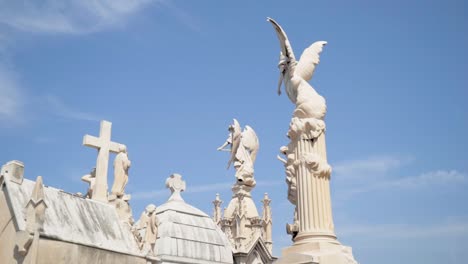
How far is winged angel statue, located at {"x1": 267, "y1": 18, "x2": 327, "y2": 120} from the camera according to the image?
36.8ft

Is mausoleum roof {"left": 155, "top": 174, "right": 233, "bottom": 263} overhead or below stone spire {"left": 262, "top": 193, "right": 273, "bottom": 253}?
below

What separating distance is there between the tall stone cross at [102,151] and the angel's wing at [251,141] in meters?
15.1

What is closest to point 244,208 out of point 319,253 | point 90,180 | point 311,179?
point 90,180

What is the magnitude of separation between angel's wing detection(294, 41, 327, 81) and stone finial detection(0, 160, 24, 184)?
6165mm

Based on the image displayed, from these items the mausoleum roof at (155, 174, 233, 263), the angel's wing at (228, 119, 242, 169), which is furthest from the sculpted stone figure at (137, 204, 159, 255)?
the angel's wing at (228, 119, 242, 169)

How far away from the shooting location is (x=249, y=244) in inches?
1019

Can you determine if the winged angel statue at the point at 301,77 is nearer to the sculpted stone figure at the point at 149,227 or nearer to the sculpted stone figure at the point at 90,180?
the sculpted stone figure at the point at 149,227

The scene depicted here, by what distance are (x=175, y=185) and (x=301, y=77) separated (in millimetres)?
7384

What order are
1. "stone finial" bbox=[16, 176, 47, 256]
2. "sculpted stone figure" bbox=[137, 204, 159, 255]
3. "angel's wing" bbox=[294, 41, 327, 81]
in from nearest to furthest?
1. "stone finial" bbox=[16, 176, 47, 256]
2. "angel's wing" bbox=[294, 41, 327, 81]
3. "sculpted stone figure" bbox=[137, 204, 159, 255]

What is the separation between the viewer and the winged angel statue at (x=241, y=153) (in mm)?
27578

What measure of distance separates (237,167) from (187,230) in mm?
11628

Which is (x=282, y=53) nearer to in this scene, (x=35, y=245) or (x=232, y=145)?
(x=35, y=245)

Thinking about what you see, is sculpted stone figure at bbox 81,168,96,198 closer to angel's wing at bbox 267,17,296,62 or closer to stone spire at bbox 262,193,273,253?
angel's wing at bbox 267,17,296,62

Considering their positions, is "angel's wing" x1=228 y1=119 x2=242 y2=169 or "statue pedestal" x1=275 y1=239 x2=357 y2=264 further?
"angel's wing" x1=228 y1=119 x2=242 y2=169
